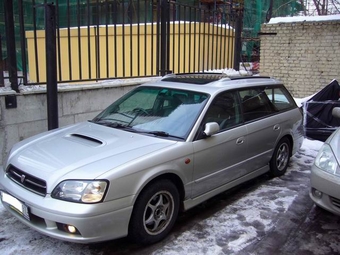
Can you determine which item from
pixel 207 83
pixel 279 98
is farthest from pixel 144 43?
pixel 207 83

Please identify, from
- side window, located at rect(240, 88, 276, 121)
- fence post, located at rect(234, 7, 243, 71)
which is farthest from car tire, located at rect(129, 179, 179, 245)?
fence post, located at rect(234, 7, 243, 71)

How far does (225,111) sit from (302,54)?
797 cm

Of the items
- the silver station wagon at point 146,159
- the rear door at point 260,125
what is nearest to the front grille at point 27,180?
the silver station wagon at point 146,159

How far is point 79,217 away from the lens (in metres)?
2.78

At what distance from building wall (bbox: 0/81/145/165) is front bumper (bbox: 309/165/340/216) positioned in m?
3.77

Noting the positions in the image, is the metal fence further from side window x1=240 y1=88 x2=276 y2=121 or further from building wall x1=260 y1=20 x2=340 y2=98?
side window x1=240 y1=88 x2=276 y2=121

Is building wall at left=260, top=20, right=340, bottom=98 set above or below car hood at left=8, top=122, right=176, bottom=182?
above

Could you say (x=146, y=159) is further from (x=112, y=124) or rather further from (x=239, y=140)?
(x=239, y=140)

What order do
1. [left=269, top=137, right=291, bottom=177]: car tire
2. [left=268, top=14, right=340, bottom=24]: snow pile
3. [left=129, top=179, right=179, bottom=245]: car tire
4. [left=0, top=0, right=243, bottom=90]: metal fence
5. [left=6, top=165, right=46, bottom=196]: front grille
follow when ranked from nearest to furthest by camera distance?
[left=6, top=165, right=46, bottom=196]: front grille < [left=129, top=179, right=179, bottom=245]: car tire < [left=269, top=137, right=291, bottom=177]: car tire < [left=0, top=0, right=243, bottom=90]: metal fence < [left=268, top=14, right=340, bottom=24]: snow pile

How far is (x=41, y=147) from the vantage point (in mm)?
3551

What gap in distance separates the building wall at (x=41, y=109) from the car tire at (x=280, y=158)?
9.86 feet

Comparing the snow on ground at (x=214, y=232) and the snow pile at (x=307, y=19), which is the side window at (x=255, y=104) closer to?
the snow on ground at (x=214, y=232)

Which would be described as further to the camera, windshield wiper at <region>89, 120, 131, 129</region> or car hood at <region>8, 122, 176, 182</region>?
windshield wiper at <region>89, 120, 131, 129</region>

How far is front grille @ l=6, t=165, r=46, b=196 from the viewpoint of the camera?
301cm
